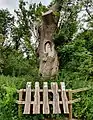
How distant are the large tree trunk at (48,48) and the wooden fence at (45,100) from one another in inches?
95.4

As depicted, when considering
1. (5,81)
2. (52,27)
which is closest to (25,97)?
(5,81)

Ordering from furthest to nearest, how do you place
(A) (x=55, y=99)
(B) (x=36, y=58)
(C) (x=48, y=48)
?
(B) (x=36, y=58), (C) (x=48, y=48), (A) (x=55, y=99)

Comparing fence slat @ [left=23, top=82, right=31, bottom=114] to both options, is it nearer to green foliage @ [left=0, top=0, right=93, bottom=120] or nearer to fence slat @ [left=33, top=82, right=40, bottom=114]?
fence slat @ [left=33, top=82, right=40, bottom=114]

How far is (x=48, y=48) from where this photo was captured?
30.8 ft

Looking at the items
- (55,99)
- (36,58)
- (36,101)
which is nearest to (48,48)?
(36,58)

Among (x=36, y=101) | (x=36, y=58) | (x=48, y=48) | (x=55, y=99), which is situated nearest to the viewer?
(x=36, y=101)

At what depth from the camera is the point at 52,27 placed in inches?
375

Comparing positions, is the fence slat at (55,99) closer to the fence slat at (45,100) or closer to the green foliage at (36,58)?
the fence slat at (45,100)

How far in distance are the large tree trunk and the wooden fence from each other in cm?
242

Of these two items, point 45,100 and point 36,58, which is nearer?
point 45,100

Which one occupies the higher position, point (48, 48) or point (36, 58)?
point (36, 58)

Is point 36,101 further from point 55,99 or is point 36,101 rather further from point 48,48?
point 48,48

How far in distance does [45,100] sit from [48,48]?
11.1ft

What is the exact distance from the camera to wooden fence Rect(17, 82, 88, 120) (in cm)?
593
